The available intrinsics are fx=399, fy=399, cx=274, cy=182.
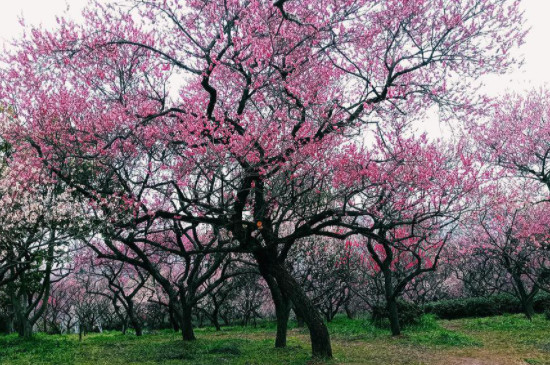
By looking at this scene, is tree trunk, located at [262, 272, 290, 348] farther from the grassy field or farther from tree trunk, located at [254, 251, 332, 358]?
tree trunk, located at [254, 251, 332, 358]

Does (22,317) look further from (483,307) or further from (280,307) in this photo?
(483,307)

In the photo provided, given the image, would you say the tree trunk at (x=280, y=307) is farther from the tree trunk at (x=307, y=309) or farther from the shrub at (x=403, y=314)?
the shrub at (x=403, y=314)

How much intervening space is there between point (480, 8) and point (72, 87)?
1073 centimetres

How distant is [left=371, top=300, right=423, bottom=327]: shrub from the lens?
642 inches

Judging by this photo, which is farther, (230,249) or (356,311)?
(356,311)

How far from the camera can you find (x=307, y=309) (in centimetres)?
1025

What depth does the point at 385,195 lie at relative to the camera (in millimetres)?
10961

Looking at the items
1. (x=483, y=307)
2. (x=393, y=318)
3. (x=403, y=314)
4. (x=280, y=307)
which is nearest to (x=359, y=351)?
(x=280, y=307)

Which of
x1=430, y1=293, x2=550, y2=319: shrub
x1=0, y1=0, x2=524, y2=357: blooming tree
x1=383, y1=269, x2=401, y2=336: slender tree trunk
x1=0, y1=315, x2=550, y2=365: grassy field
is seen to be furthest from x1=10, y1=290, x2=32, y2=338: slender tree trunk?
x1=430, y1=293, x2=550, y2=319: shrub

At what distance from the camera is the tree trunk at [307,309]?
1018cm

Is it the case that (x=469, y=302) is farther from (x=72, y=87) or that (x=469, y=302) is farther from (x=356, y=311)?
(x=72, y=87)

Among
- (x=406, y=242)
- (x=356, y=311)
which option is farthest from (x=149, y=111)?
(x=356, y=311)

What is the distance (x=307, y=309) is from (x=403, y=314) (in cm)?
786

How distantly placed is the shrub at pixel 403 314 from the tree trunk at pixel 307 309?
730cm
